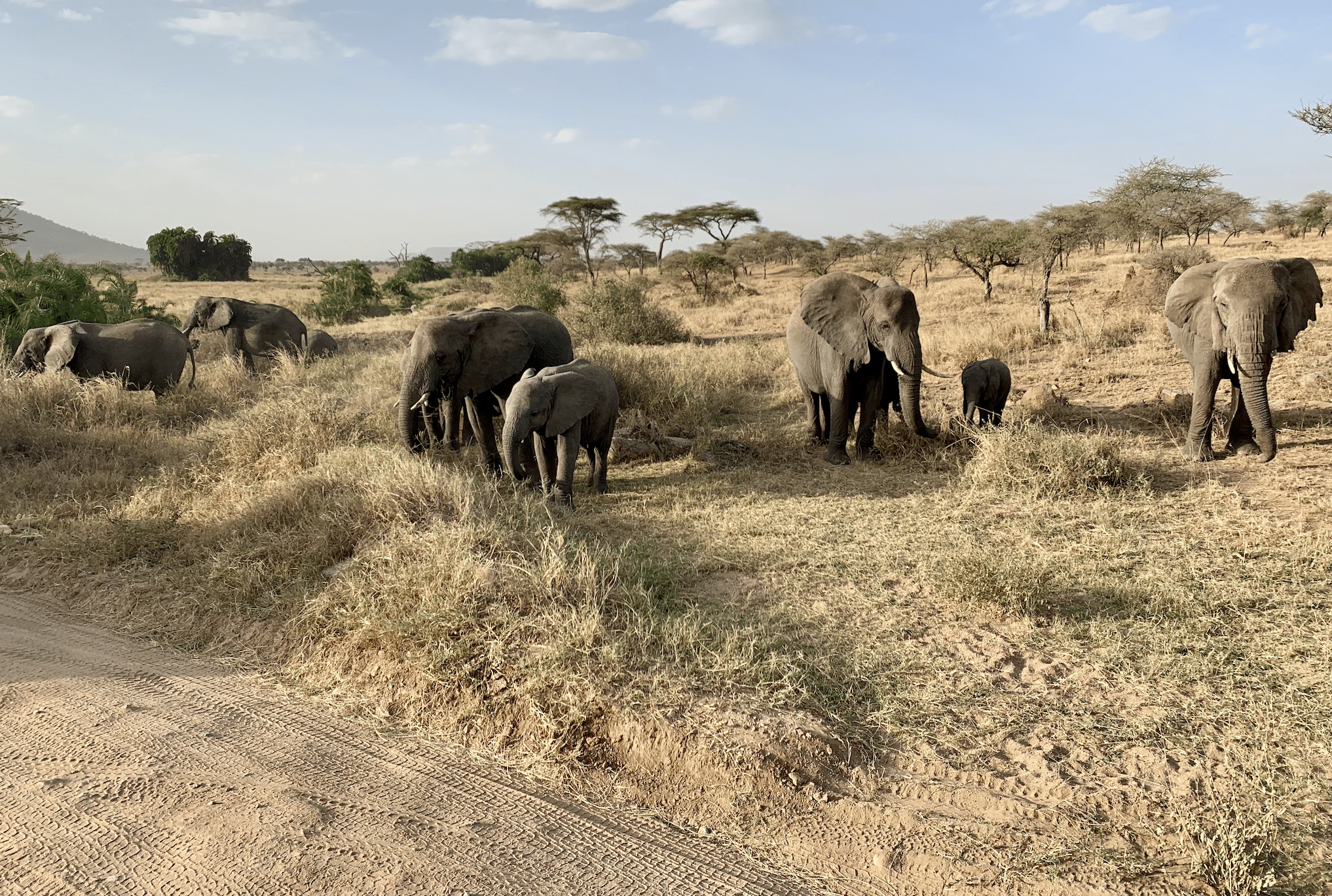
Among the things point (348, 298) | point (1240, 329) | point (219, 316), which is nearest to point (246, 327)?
point (219, 316)

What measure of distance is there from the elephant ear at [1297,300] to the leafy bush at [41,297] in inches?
556

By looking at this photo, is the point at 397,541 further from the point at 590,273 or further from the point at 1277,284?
the point at 590,273

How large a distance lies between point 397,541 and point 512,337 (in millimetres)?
→ 3109

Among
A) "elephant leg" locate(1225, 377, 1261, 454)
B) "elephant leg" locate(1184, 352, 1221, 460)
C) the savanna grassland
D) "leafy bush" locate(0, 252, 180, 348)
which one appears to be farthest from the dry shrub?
"leafy bush" locate(0, 252, 180, 348)

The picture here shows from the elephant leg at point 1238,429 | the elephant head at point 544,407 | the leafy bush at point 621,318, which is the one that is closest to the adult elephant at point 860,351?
the elephant leg at point 1238,429

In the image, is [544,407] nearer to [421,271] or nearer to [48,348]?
[48,348]

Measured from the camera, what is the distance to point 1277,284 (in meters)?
6.46

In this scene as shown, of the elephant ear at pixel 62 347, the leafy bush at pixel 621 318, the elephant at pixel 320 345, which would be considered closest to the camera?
the elephant ear at pixel 62 347

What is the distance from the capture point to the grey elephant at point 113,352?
32.7ft

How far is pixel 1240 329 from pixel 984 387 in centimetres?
222

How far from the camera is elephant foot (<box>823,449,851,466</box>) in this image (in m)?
7.82

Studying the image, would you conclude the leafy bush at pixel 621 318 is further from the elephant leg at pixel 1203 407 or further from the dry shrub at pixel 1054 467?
the elephant leg at pixel 1203 407

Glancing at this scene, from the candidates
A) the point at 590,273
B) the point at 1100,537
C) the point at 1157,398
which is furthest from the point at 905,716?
the point at 590,273

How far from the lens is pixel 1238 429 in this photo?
7117mm
